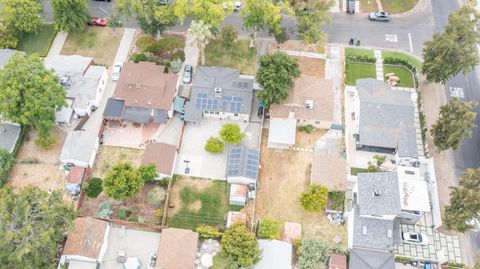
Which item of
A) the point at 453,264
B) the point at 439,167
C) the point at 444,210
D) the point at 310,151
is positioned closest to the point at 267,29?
the point at 310,151

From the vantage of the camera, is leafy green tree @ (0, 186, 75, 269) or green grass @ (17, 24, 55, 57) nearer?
leafy green tree @ (0, 186, 75, 269)

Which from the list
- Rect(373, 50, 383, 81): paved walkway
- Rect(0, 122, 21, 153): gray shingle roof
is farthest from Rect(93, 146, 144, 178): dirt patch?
Rect(373, 50, 383, 81): paved walkway

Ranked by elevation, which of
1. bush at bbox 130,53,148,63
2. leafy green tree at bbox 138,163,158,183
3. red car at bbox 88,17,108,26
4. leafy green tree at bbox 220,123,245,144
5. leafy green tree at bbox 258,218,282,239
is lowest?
leafy green tree at bbox 258,218,282,239

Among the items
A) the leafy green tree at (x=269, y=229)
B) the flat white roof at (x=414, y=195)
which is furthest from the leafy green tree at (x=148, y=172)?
the flat white roof at (x=414, y=195)

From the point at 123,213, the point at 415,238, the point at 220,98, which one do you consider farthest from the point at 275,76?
the point at 415,238

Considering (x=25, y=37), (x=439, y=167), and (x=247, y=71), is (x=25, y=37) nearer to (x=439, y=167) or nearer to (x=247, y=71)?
(x=247, y=71)

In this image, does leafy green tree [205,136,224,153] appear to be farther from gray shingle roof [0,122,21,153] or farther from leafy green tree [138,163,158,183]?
gray shingle roof [0,122,21,153]

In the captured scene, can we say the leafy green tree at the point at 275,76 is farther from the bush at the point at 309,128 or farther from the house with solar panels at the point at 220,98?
the bush at the point at 309,128
